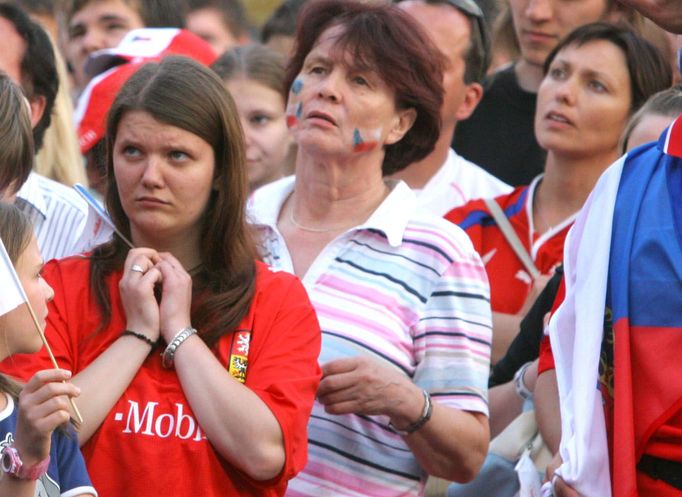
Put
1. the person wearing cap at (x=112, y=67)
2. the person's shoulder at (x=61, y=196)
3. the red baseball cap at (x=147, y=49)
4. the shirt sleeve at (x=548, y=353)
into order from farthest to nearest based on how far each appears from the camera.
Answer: the red baseball cap at (x=147, y=49)
the person wearing cap at (x=112, y=67)
the person's shoulder at (x=61, y=196)
the shirt sleeve at (x=548, y=353)

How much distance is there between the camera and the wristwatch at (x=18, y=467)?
2920 mm

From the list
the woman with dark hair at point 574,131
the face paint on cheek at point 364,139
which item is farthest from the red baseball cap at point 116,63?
the woman with dark hair at point 574,131

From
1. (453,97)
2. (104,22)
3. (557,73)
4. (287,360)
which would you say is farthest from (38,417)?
(104,22)

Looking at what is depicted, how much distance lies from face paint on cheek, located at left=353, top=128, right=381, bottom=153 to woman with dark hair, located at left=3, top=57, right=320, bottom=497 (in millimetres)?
591

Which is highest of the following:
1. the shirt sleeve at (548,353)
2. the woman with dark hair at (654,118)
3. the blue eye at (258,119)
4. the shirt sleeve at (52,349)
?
the woman with dark hair at (654,118)

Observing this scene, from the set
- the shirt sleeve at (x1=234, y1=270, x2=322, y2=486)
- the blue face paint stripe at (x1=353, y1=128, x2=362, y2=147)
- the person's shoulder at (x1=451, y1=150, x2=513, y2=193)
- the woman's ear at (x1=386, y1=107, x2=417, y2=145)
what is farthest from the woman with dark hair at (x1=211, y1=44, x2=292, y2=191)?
the shirt sleeve at (x1=234, y1=270, x2=322, y2=486)

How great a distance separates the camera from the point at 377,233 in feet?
A: 13.6

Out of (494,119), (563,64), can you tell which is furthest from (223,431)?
(494,119)

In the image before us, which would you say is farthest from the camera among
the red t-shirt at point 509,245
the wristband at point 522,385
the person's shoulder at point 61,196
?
the red t-shirt at point 509,245

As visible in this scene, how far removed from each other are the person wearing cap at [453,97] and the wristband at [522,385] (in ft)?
3.75

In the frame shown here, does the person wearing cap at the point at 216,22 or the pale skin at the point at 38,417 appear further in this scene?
the person wearing cap at the point at 216,22

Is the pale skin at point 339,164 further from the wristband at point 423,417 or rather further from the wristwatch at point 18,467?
the wristwatch at point 18,467

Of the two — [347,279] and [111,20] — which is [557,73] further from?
[111,20]

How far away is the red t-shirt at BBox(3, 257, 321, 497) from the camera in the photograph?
3.33 metres
